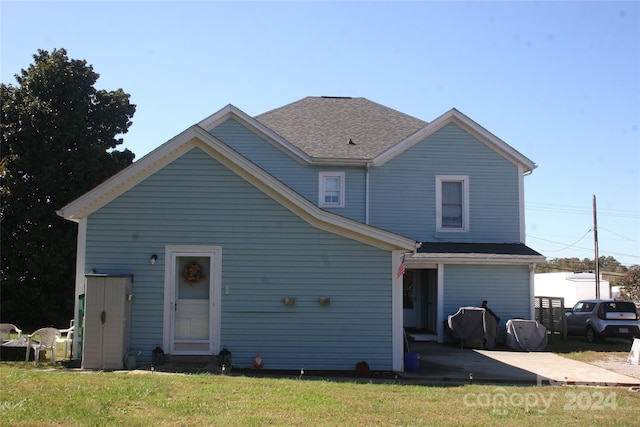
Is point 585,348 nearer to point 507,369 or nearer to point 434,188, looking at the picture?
point 507,369

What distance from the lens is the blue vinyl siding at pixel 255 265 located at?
13500 millimetres

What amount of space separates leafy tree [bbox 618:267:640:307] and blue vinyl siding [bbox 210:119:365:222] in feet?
79.6

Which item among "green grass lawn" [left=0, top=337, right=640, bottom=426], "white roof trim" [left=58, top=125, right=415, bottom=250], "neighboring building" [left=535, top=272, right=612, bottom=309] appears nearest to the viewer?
"green grass lawn" [left=0, top=337, right=640, bottom=426]

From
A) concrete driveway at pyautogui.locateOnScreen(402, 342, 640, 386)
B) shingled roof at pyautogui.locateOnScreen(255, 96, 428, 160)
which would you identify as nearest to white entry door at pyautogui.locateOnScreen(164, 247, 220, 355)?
concrete driveway at pyautogui.locateOnScreen(402, 342, 640, 386)

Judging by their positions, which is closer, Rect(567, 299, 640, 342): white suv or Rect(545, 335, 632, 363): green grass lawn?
Rect(545, 335, 632, 363): green grass lawn

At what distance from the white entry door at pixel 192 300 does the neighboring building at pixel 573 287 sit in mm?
36882

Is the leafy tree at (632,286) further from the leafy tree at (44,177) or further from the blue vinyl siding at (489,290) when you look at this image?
the leafy tree at (44,177)

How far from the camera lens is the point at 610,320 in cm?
2133

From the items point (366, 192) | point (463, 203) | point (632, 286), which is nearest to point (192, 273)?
point (366, 192)

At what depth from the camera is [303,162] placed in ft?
68.6

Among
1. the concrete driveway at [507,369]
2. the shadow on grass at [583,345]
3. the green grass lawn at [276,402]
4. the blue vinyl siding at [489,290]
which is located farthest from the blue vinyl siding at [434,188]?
the green grass lawn at [276,402]

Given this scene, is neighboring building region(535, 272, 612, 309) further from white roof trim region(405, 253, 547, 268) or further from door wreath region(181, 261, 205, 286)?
Result: door wreath region(181, 261, 205, 286)

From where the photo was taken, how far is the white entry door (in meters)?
13.5

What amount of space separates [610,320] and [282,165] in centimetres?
1239
